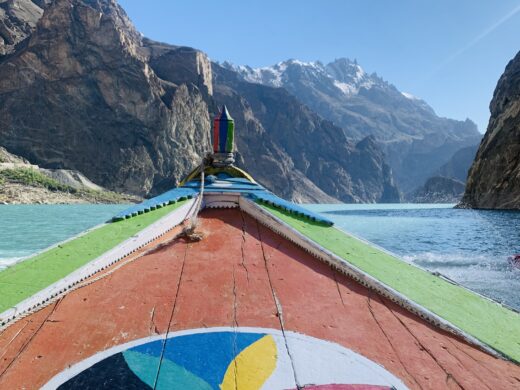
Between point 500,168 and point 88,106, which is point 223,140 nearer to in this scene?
point 500,168

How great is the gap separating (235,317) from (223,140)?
4124 millimetres

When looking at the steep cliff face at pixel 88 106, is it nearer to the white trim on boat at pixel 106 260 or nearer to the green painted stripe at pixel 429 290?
the white trim on boat at pixel 106 260

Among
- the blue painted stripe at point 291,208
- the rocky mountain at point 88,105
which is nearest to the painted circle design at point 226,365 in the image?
the blue painted stripe at point 291,208

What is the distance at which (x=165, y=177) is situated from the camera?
145000 millimetres

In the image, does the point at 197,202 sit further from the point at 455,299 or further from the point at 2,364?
the point at 455,299

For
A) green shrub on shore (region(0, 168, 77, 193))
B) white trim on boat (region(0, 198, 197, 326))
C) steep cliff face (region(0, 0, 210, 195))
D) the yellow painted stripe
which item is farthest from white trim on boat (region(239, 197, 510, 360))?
steep cliff face (region(0, 0, 210, 195))

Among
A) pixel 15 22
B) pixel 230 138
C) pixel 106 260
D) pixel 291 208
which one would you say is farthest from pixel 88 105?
pixel 106 260

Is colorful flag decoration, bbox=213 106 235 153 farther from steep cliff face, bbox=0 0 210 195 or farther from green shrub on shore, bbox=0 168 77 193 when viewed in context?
steep cliff face, bbox=0 0 210 195

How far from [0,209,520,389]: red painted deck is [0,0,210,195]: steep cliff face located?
141888 millimetres

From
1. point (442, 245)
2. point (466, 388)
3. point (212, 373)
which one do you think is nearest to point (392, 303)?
point (466, 388)

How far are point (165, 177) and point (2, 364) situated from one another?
147 m

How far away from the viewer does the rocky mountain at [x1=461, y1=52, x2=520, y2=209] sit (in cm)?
5846

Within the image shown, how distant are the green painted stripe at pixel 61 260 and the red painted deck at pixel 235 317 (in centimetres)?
26

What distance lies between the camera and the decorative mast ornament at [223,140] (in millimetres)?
6430
